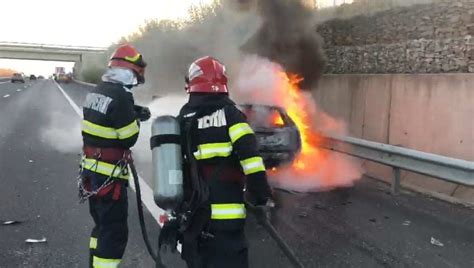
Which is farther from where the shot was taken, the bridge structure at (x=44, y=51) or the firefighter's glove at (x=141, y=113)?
the bridge structure at (x=44, y=51)

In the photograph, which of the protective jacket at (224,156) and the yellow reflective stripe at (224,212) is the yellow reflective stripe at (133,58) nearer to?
the protective jacket at (224,156)

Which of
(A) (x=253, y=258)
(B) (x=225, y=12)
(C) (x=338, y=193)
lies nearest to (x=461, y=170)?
(C) (x=338, y=193)

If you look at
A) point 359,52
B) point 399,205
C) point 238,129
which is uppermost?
point 359,52

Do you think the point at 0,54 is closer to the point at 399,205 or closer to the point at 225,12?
the point at 225,12

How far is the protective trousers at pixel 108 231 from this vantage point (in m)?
3.77

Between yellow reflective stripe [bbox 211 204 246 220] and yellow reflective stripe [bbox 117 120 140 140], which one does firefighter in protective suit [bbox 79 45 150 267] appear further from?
yellow reflective stripe [bbox 211 204 246 220]

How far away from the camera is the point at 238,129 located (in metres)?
3.04

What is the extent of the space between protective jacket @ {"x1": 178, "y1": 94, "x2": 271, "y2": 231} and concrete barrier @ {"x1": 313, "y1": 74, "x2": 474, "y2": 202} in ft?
16.4

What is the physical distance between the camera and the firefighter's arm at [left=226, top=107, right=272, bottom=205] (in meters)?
3.02

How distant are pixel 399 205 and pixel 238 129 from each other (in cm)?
459

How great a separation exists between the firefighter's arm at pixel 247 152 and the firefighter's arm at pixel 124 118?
1.04 meters

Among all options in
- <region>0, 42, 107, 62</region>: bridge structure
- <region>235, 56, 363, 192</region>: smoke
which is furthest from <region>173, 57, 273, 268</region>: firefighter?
<region>0, 42, 107, 62</region>: bridge structure

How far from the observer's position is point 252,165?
3031 mm

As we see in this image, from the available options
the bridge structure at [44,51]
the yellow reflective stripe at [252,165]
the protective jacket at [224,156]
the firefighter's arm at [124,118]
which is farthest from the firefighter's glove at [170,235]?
the bridge structure at [44,51]
